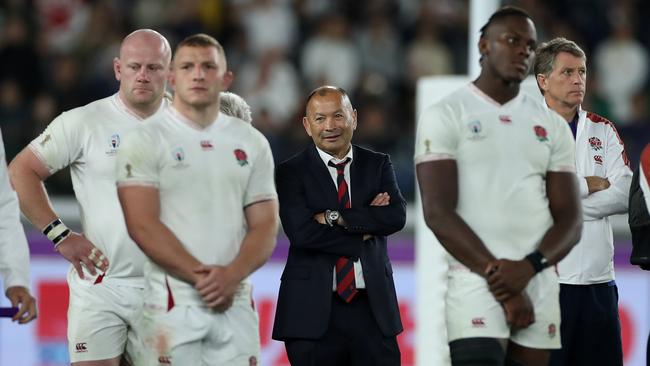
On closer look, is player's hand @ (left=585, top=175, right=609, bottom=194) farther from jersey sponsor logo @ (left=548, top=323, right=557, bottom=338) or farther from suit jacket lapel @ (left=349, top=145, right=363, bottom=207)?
jersey sponsor logo @ (left=548, top=323, right=557, bottom=338)

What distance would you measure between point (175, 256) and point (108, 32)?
875 centimetres

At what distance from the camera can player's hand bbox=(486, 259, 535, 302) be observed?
16.8ft

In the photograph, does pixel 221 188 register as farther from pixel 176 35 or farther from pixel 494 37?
pixel 176 35

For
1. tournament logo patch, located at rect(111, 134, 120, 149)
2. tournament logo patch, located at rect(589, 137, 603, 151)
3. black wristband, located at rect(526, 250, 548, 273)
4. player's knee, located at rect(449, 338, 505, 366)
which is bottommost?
player's knee, located at rect(449, 338, 505, 366)

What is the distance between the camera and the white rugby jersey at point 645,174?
5859mm

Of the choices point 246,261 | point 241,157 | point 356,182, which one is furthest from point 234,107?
point 246,261

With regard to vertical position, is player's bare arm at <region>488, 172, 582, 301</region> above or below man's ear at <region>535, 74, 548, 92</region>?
below

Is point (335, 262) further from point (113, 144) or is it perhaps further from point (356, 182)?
point (113, 144)

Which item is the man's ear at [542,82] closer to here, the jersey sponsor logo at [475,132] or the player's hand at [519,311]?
the jersey sponsor logo at [475,132]

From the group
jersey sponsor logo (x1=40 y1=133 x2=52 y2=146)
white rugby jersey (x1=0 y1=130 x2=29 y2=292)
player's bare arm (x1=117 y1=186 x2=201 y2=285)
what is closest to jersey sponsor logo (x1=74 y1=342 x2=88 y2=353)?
white rugby jersey (x1=0 y1=130 x2=29 y2=292)

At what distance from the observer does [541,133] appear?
5.34 metres

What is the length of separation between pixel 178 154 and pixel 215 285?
559mm

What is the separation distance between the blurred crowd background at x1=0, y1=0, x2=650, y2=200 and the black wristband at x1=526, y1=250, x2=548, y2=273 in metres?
6.50

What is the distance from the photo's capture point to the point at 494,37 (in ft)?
17.4
